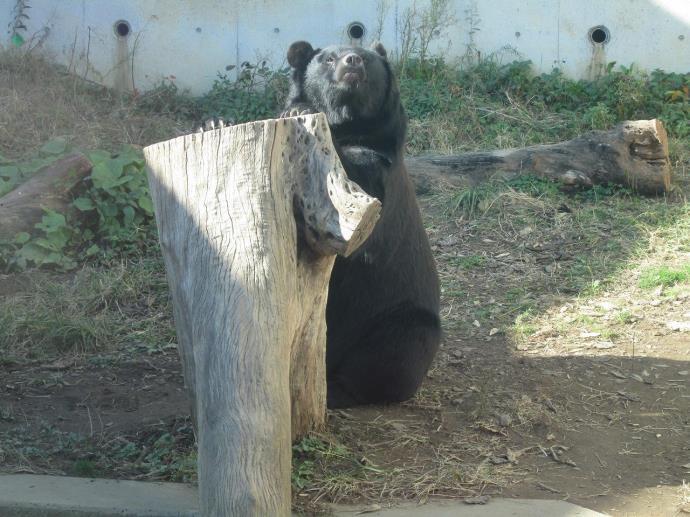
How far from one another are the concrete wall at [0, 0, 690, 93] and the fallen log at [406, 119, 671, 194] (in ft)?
8.22

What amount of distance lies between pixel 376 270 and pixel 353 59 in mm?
1302

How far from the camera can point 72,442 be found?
14.8 ft

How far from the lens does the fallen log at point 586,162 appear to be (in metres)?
8.72

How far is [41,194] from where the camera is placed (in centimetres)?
734

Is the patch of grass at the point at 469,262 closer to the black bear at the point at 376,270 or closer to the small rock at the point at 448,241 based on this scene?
the small rock at the point at 448,241

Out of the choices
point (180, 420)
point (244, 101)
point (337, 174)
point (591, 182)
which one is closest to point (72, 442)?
point (180, 420)

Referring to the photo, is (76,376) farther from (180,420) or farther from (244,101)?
(244,101)

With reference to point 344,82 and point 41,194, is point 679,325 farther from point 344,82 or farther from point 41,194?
point 41,194

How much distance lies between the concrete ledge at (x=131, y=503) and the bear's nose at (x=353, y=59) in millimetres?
2754

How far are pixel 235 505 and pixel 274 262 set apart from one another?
98 centimetres

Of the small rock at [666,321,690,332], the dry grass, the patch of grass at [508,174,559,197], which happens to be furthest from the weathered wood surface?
the small rock at [666,321,690,332]

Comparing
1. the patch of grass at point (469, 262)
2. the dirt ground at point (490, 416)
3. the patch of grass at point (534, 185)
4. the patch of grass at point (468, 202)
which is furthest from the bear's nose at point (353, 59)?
the patch of grass at point (534, 185)

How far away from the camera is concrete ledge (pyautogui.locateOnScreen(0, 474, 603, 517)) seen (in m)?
3.67

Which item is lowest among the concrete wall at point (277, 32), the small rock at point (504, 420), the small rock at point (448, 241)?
the small rock at point (504, 420)
